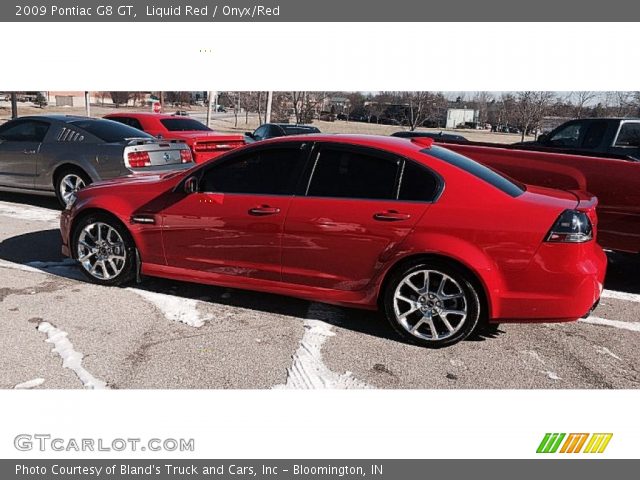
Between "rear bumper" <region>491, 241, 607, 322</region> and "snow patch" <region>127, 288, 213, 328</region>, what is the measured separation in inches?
93.0

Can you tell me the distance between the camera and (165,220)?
15.0ft

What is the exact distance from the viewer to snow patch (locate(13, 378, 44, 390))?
3.22 m

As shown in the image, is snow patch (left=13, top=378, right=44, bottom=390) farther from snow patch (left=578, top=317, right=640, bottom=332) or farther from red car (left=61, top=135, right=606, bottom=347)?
snow patch (left=578, top=317, right=640, bottom=332)

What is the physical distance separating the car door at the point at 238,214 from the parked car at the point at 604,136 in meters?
5.16

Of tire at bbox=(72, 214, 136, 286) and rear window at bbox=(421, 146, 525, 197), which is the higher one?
rear window at bbox=(421, 146, 525, 197)

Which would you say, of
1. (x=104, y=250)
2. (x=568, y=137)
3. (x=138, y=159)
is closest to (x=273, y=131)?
(x=138, y=159)

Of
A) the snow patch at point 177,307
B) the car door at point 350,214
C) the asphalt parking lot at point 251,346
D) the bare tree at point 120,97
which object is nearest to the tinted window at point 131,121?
the asphalt parking lot at point 251,346

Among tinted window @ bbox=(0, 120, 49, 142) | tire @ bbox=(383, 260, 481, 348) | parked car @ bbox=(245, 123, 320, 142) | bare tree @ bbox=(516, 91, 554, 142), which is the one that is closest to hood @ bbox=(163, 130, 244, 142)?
tinted window @ bbox=(0, 120, 49, 142)

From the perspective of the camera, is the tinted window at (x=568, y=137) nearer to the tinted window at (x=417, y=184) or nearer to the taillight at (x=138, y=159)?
the tinted window at (x=417, y=184)

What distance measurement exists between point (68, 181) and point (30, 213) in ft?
2.41

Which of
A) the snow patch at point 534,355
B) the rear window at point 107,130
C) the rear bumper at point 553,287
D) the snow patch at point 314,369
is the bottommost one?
the snow patch at point 314,369

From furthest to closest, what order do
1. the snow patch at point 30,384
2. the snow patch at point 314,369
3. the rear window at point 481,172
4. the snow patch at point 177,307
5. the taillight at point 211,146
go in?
1. the taillight at point 211,146
2. the snow patch at point 177,307
3. the rear window at point 481,172
4. the snow patch at point 314,369
5. the snow patch at point 30,384

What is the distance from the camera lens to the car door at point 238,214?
418 cm

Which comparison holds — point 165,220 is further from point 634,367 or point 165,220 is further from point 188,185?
point 634,367
